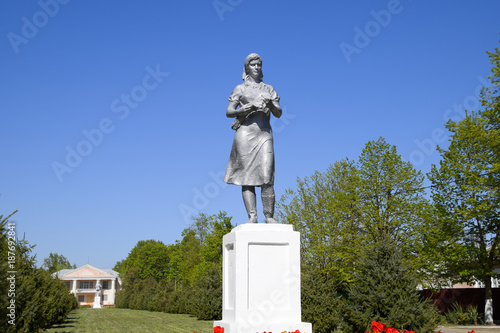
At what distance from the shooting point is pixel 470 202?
91.3 ft

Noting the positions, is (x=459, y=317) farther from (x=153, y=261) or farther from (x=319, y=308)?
(x=153, y=261)

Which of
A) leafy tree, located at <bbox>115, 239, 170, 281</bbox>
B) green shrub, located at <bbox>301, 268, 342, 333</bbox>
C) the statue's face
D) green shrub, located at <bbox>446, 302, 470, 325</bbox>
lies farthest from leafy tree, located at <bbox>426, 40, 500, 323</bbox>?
leafy tree, located at <bbox>115, 239, 170, 281</bbox>

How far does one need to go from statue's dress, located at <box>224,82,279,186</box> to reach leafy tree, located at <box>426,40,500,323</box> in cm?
2091

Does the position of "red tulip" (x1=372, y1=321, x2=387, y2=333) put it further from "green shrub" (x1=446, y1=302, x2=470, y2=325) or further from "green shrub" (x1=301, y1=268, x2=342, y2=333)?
"green shrub" (x1=446, y1=302, x2=470, y2=325)

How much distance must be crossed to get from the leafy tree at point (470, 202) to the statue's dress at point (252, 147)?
2091 centimetres

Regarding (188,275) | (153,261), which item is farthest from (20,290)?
(153,261)

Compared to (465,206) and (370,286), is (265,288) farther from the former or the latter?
(465,206)

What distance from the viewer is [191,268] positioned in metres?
54.5

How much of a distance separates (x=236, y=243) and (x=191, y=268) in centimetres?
4870

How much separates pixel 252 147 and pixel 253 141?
11 cm

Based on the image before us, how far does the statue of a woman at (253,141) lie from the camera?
26.9 ft

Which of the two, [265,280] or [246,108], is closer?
[265,280]

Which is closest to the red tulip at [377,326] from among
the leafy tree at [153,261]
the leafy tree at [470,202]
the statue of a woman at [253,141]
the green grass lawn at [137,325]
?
the statue of a woman at [253,141]

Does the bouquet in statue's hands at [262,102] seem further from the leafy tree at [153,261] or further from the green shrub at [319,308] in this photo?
the leafy tree at [153,261]
